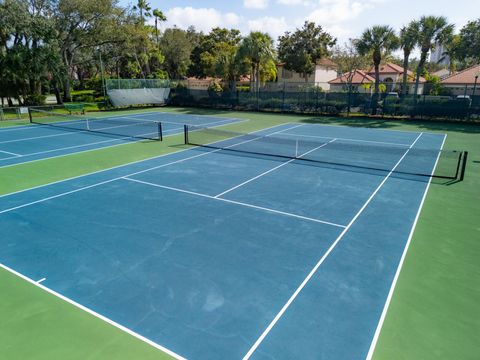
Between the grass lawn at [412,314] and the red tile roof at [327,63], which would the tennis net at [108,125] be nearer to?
the grass lawn at [412,314]

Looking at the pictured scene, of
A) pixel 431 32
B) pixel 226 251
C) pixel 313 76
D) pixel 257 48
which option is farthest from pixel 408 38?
pixel 226 251

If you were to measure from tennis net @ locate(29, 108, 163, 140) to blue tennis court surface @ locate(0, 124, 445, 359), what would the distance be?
8998 mm

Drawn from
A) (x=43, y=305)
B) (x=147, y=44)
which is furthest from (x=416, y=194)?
(x=147, y=44)

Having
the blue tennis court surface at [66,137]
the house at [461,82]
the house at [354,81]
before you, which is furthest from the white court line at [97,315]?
the house at [354,81]

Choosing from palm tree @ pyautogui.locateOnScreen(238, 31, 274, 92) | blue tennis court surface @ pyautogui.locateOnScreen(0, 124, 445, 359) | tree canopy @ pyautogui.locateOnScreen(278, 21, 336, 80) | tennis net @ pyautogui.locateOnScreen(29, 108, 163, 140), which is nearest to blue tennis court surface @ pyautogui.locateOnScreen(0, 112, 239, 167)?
tennis net @ pyautogui.locateOnScreen(29, 108, 163, 140)

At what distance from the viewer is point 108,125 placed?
25.7m

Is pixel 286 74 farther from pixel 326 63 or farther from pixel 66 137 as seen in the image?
pixel 66 137

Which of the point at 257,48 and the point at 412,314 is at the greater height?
the point at 257,48

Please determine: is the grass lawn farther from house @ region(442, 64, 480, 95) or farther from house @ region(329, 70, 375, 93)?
house @ region(329, 70, 375, 93)

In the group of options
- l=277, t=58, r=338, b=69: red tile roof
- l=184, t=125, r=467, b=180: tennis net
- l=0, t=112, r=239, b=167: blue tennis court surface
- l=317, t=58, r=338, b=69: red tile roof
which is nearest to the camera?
l=184, t=125, r=467, b=180: tennis net

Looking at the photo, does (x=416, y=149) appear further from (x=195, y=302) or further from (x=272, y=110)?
(x=272, y=110)

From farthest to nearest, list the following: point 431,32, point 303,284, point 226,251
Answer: point 431,32, point 226,251, point 303,284

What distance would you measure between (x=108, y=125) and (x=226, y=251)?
69.8ft

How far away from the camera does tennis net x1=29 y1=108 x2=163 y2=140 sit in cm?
2214
